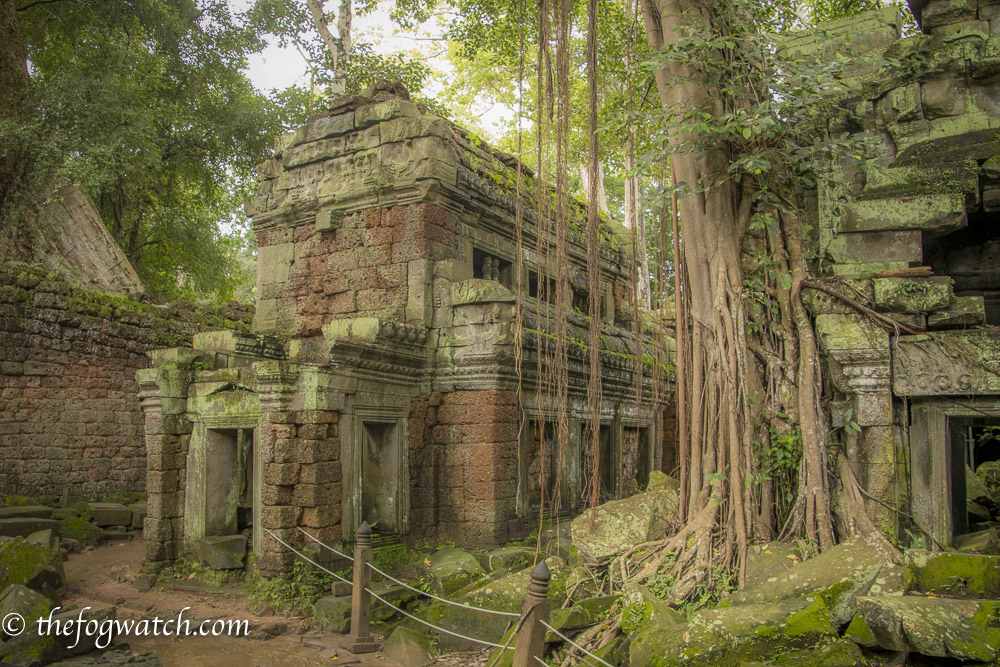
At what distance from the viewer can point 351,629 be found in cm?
553

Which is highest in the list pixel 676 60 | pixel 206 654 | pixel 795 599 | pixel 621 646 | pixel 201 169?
pixel 201 169

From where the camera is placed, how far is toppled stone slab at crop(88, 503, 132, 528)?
30.9ft

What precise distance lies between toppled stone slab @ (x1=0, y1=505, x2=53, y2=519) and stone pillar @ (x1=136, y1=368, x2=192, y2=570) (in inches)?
103

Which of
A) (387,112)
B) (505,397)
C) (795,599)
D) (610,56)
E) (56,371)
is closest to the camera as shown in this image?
(795,599)

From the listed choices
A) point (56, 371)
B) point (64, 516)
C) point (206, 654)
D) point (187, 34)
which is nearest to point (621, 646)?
point (206, 654)

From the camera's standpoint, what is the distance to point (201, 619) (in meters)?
5.91

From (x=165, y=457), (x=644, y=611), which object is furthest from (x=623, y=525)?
(x=165, y=457)

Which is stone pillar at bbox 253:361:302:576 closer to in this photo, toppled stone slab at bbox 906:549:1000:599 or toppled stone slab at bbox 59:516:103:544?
toppled stone slab at bbox 59:516:103:544

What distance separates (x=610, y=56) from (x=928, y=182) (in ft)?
29.5

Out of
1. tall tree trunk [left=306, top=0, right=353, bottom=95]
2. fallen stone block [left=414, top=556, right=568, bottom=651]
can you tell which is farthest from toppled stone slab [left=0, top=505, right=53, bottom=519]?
tall tree trunk [left=306, top=0, right=353, bottom=95]

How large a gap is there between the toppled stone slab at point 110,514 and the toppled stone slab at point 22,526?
898 mm

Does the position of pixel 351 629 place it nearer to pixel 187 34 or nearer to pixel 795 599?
pixel 795 599

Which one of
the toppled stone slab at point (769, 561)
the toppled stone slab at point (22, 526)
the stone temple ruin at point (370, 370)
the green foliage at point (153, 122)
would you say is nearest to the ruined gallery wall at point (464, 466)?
the stone temple ruin at point (370, 370)

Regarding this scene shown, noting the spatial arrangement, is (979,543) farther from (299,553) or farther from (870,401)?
(299,553)
